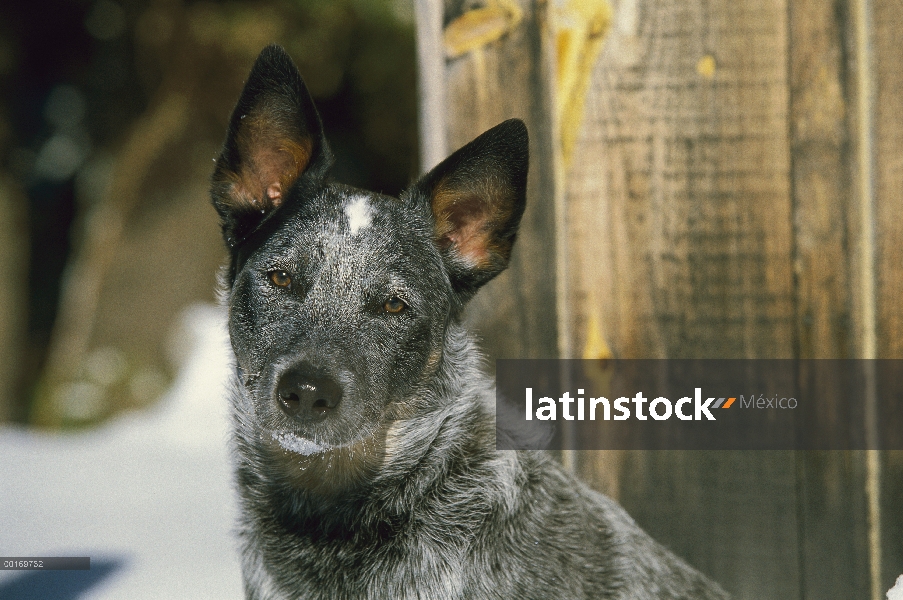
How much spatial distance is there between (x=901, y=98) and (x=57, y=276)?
4.92 m

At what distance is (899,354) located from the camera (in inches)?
106

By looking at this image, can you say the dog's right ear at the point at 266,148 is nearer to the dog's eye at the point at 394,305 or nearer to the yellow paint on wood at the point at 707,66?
the dog's eye at the point at 394,305

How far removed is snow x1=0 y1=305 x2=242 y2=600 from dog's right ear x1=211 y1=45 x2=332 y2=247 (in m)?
0.39

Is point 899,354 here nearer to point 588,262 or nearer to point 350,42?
point 588,262

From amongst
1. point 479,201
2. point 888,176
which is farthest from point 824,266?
point 479,201

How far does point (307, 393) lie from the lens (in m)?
1.85

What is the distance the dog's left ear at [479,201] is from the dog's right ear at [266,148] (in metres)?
0.35

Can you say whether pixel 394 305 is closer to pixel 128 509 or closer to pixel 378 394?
pixel 378 394

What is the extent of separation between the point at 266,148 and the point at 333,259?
417 millimetres

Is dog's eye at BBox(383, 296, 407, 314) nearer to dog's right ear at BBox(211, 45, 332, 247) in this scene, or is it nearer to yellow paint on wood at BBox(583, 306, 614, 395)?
dog's right ear at BBox(211, 45, 332, 247)

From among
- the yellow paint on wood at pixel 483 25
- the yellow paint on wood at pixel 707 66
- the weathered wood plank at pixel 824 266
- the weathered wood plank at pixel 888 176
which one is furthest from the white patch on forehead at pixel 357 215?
the weathered wood plank at pixel 888 176

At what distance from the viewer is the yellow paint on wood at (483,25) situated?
8.93 ft

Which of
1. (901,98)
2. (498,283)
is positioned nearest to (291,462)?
(498,283)

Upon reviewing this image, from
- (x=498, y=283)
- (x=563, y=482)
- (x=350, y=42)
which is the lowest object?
(x=563, y=482)
